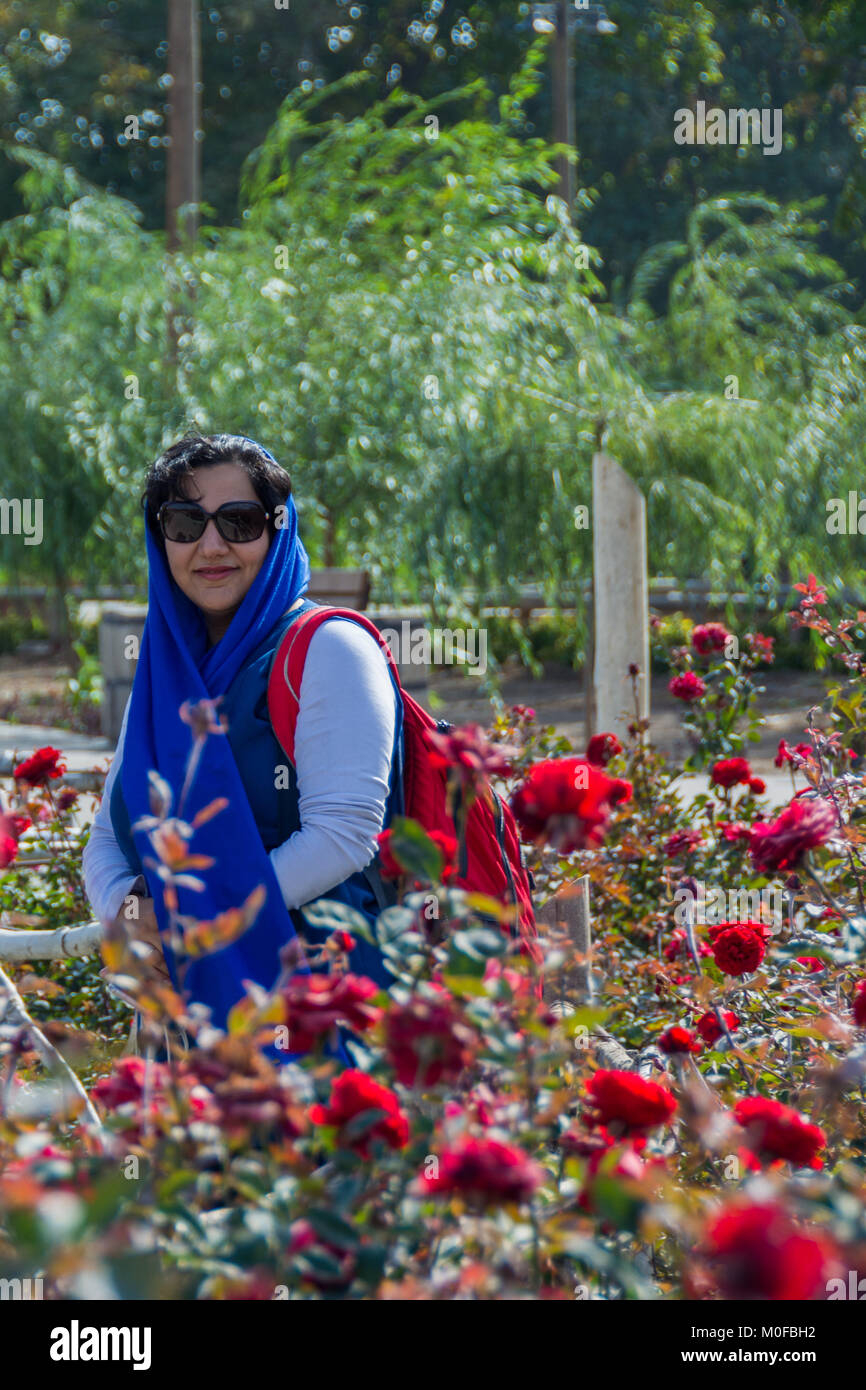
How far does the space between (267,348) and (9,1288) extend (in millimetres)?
8891

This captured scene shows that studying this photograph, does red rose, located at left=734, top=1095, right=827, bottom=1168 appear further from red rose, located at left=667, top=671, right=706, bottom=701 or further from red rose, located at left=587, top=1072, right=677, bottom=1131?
red rose, located at left=667, top=671, right=706, bottom=701

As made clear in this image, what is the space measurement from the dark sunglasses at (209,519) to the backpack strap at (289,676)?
0.18 metres

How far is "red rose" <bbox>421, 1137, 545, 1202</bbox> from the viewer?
872 millimetres

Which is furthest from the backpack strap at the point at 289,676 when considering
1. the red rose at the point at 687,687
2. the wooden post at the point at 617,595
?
the wooden post at the point at 617,595

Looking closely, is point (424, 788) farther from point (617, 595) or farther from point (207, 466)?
point (617, 595)

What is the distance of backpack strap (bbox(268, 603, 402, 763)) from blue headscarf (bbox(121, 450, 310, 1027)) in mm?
87

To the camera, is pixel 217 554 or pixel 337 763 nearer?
pixel 337 763

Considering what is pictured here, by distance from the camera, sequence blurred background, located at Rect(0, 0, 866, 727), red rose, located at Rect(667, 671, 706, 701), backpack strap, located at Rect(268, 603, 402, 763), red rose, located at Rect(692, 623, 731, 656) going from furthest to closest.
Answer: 1. blurred background, located at Rect(0, 0, 866, 727)
2. red rose, located at Rect(692, 623, 731, 656)
3. red rose, located at Rect(667, 671, 706, 701)
4. backpack strap, located at Rect(268, 603, 402, 763)

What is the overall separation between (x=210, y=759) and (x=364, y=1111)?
0.89 meters

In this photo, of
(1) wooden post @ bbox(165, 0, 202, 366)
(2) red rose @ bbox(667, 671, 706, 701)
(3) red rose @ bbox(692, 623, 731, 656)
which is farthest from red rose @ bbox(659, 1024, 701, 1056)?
(1) wooden post @ bbox(165, 0, 202, 366)

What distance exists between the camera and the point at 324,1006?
3.48ft

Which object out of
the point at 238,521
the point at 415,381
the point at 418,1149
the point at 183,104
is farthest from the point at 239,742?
the point at 183,104

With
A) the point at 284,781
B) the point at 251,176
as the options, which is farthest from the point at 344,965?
the point at 251,176

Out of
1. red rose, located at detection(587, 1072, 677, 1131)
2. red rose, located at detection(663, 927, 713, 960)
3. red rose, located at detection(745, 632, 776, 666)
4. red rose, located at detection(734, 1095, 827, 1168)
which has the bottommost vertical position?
red rose, located at detection(663, 927, 713, 960)
